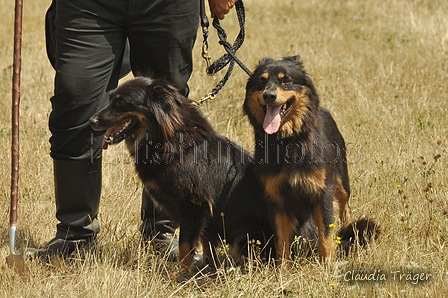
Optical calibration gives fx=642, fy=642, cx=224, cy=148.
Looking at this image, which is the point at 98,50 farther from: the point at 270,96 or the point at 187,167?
the point at 270,96

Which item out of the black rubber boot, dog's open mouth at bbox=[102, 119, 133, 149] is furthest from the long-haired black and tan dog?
the black rubber boot

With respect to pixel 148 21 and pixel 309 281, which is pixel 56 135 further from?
pixel 309 281

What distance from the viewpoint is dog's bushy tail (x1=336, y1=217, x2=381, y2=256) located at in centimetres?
452

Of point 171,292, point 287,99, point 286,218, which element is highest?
point 287,99

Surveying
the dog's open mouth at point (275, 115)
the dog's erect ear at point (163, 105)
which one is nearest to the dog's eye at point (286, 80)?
the dog's open mouth at point (275, 115)

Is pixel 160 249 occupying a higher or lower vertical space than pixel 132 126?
lower

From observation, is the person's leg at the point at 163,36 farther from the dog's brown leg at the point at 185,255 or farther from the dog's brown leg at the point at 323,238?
the dog's brown leg at the point at 323,238

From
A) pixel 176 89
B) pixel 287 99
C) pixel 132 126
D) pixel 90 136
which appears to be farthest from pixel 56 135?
pixel 287 99

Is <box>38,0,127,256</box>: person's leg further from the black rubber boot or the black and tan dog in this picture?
the black and tan dog

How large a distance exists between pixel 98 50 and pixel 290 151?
144 centimetres

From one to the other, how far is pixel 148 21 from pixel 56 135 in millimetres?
973

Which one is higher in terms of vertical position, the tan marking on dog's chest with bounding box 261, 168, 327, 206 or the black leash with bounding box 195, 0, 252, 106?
the black leash with bounding box 195, 0, 252, 106

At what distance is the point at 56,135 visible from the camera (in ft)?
14.0

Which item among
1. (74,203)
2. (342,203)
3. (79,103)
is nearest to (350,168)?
(342,203)
